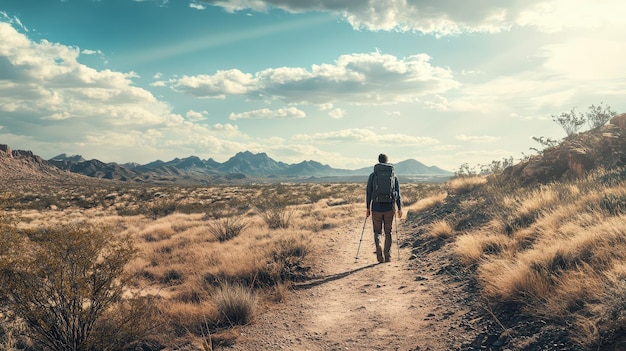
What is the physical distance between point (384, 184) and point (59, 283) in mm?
7585

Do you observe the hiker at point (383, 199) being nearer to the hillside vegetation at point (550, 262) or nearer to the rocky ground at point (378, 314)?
the rocky ground at point (378, 314)

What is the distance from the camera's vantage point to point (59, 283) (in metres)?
5.36

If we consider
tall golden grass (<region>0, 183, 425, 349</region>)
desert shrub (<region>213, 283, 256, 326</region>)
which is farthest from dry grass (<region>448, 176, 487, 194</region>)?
desert shrub (<region>213, 283, 256, 326</region>)

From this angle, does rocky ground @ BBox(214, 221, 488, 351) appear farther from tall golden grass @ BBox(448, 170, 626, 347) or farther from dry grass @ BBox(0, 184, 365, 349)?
tall golden grass @ BBox(448, 170, 626, 347)

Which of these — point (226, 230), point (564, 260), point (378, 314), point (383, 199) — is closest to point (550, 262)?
point (564, 260)

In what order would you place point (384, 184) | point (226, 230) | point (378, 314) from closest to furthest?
point (378, 314) → point (384, 184) → point (226, 230)

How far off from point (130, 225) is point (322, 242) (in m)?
13.7

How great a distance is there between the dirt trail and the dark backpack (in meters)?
1.85

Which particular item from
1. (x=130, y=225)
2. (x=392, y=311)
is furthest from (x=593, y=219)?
(x=130, y=225)

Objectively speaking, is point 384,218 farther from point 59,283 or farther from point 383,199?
point 59,283

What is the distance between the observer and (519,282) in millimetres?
5668

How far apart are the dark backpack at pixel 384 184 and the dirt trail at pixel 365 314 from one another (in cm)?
185

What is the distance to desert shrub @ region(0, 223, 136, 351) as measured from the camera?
5309 mm

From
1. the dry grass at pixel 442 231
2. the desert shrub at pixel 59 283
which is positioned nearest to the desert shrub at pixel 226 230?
the dry grass at pixel 442 231
